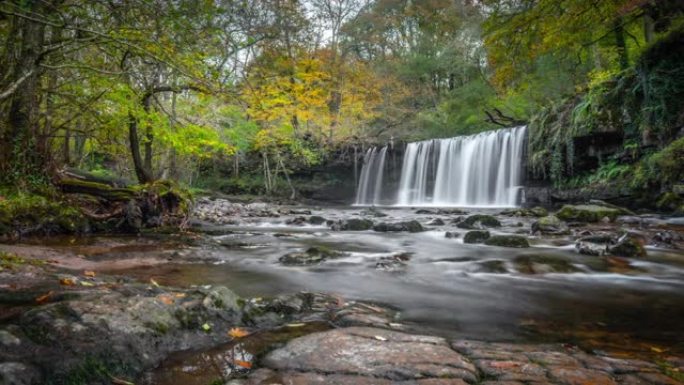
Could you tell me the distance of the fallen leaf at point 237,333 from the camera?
Result: 2.51 metres

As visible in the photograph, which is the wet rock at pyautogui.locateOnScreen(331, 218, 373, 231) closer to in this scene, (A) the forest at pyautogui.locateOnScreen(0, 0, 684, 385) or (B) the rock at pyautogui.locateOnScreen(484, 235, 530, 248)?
(A) the forest at pyautogui.locateOnScreen(0, 0, 684, 385)

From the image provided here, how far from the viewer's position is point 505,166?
58.3ft

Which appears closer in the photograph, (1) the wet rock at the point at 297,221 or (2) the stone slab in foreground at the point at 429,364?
(2) the stone slab in foreground at the point at 429,364

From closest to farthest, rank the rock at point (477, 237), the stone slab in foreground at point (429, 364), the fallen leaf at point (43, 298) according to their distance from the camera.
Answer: the stone slab in foreground at point (429, 364) → the fallen leaf at point (43, 298) → the rock at point (477, 237)

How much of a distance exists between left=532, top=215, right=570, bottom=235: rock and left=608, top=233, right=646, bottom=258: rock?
7.52ft

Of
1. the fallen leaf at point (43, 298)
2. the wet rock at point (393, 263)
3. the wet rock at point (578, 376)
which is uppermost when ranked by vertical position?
the fallen leaf at point (43, 298)

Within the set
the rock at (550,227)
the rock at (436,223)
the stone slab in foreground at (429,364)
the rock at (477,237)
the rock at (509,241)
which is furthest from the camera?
the rock at (436,223)

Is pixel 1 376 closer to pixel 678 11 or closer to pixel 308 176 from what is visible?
pixel 678 11

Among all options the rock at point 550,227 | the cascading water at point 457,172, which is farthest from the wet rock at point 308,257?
the cascading water at point 457,172

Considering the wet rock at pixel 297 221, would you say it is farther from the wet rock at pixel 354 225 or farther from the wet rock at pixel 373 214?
the wet rock at pixel 373 214

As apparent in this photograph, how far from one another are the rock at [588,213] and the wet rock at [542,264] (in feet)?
16.1

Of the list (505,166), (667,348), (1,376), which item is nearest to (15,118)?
(1,376)

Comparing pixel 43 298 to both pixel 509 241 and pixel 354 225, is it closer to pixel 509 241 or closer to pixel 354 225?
pixel 509 241

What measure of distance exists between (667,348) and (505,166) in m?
16.1
